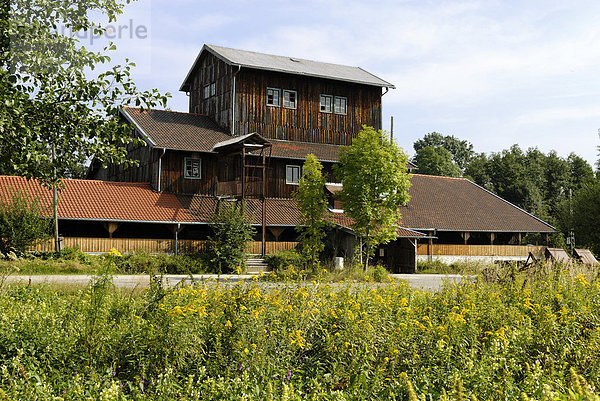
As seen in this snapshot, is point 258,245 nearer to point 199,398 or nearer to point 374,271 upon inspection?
point 374,271

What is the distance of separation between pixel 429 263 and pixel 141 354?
2944 centimetres

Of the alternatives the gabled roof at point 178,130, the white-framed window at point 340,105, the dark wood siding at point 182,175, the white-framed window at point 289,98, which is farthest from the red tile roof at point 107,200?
the white-framed window at point 340,105

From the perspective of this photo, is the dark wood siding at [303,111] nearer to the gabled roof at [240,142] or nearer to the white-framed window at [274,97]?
the white-framed window at [274,97]

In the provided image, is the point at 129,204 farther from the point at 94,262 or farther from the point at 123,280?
the point at 123,280

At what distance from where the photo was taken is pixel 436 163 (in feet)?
231

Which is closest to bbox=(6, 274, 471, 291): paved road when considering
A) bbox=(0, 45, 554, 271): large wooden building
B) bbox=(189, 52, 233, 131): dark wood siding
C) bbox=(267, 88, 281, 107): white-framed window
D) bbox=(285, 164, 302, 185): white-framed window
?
bbox=(0, 45, 554, 271): large wooden building

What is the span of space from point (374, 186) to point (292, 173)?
9.01m

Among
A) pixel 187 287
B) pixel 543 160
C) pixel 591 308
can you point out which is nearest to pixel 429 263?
pixel 591 308

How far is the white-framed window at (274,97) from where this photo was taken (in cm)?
3588

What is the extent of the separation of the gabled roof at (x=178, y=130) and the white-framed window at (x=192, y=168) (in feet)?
A: 2.97

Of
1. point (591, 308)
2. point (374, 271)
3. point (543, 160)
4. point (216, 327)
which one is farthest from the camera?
point (543, 160)

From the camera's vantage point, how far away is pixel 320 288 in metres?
8.93

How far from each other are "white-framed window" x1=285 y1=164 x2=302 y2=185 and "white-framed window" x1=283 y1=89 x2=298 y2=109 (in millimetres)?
3903

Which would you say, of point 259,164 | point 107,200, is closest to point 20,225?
point 107,200
